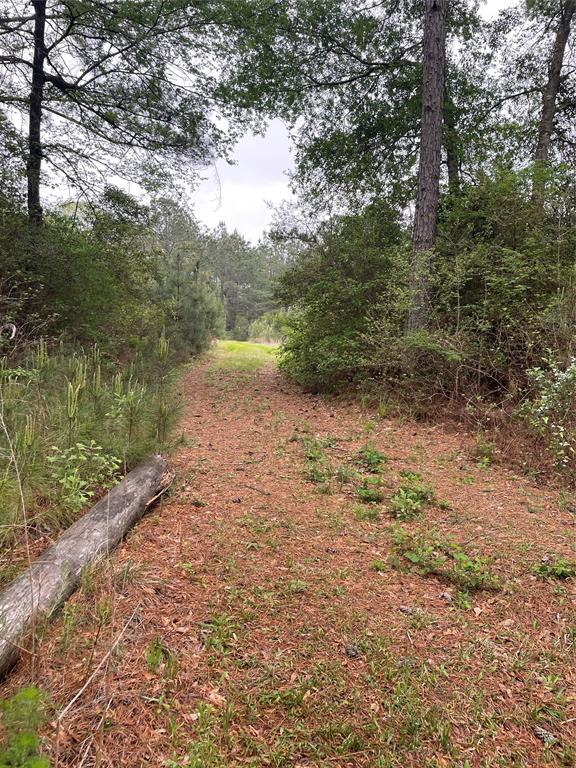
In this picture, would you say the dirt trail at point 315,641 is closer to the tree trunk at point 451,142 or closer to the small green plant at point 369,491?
the small green plant at point 369,491

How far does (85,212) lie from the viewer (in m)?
8.37

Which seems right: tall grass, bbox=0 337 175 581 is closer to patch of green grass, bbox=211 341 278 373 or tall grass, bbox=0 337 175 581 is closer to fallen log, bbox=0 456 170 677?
fallen log, bbox=0 456 170 677

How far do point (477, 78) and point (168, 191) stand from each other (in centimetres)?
707

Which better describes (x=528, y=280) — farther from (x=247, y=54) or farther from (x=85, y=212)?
(x=85, y=212)

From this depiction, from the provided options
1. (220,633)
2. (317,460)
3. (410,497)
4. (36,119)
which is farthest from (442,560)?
(36,119)

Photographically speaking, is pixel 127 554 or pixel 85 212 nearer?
pixel 127 554

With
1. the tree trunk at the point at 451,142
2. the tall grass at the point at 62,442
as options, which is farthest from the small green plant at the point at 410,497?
the tree trunk at the point at 451,142

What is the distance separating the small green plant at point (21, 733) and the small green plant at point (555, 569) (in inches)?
109

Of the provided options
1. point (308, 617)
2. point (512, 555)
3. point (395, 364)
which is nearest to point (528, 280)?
point (395, 364)

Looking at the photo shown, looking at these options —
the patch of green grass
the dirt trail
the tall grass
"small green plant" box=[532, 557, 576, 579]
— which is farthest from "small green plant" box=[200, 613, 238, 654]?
the patch of green grass

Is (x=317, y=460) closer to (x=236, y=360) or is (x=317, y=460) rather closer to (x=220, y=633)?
(x=220, y=633)

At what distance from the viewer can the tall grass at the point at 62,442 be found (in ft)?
7.97

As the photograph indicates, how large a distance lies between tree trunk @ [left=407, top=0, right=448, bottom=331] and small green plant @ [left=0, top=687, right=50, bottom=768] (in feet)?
21.4

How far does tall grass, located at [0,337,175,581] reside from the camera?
2430 millimetres
